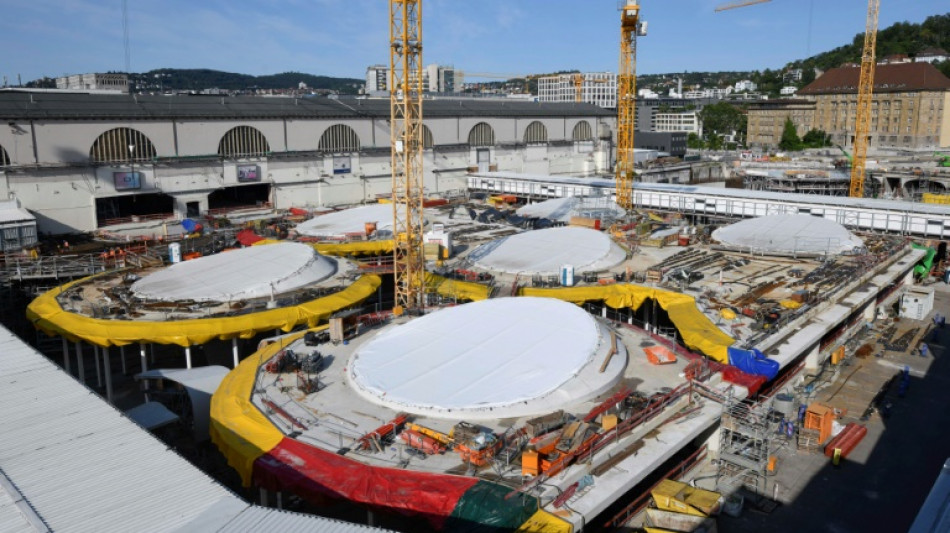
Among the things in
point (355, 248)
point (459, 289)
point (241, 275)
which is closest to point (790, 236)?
point (459, 289)

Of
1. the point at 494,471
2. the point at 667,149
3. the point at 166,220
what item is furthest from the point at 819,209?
the point at 667,149

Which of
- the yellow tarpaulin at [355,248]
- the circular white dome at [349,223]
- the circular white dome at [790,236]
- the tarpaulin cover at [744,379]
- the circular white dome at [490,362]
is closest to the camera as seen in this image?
the circular white dome at [490,362]

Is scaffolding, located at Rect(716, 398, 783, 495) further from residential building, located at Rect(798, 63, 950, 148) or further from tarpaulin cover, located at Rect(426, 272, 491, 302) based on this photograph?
residential building, located at Rect(798, 63, 950, 148)

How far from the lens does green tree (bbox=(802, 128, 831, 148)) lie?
11881 centimetres

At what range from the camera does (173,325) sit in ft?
76.2

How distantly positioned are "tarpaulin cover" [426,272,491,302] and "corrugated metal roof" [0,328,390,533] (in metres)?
15.5

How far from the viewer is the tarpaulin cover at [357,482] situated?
13406 mm

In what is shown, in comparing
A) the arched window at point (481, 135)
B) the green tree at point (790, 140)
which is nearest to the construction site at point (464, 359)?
the arched window at point (481, 135)

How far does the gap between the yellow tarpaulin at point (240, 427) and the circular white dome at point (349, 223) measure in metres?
20.7

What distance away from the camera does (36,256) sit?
114ft

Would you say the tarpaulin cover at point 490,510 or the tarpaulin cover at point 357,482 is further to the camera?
the tarpaulin cover at point 357,482

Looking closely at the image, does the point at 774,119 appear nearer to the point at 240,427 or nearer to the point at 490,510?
the point at 240,427

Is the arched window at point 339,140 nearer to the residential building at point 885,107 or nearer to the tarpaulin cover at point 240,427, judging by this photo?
the tarpaulin cover at point 240,427

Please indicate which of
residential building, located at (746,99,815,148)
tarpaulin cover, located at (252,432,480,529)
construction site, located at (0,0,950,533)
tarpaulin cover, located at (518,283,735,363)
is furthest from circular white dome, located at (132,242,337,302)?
residential building, located at (746,99,815,148)
